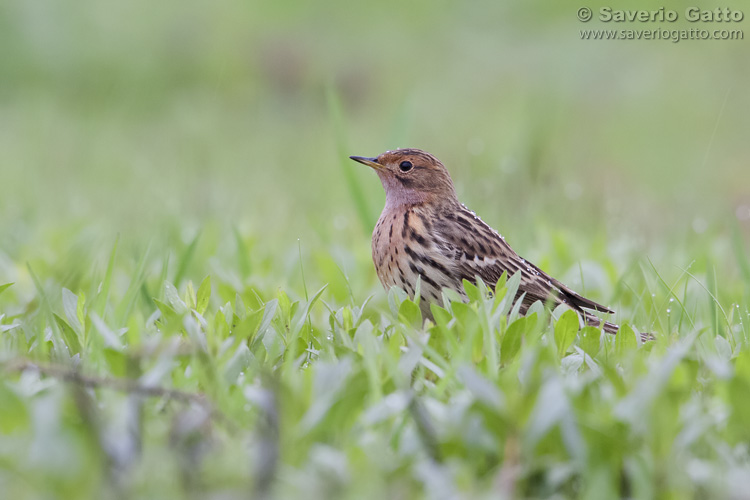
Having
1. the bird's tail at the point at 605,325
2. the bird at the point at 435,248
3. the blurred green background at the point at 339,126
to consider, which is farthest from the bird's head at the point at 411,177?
the bird's tail at the point at 605,325

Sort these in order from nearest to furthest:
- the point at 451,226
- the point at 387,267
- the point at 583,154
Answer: the point at 387,267 < the point at 451,226 < the point at 583,154

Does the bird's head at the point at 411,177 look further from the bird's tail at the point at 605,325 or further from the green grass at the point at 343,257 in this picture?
the bird's tail at the point at 605,325

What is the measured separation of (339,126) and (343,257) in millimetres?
735

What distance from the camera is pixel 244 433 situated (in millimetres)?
2330

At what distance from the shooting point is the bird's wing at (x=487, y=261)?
14.2ft

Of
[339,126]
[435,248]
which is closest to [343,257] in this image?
[339,126]

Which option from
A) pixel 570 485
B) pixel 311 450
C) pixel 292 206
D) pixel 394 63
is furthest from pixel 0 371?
pixel 394 63

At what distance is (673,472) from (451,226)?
2.57m

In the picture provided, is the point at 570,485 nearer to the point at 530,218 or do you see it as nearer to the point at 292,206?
the point at 530,218

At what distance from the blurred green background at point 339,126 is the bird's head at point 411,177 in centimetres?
21

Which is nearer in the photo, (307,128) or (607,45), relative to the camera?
(307,128)

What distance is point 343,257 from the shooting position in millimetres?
5156

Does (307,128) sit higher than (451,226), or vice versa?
(451,226)

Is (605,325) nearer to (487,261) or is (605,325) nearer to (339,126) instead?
(487,261)
